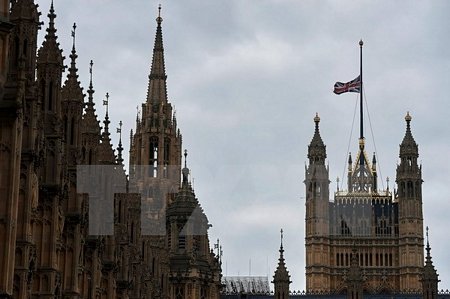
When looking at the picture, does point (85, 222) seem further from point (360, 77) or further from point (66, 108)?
point (360, 77)

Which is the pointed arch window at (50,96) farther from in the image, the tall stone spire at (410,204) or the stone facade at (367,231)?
the tall stone spire at (410,204)

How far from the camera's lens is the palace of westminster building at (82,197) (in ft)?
124

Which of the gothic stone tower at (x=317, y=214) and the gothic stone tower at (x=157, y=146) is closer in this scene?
the gothic stone tower at (x=157, y=146)

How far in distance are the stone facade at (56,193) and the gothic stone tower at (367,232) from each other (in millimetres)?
85904

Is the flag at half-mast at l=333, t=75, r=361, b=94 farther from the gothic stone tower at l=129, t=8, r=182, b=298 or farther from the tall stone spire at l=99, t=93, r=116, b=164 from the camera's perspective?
the tall stone spire at l=99, t=93, r=116, b=164

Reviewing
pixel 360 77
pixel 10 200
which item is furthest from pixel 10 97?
pixel 360 77

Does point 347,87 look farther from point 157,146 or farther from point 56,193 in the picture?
point 56,193

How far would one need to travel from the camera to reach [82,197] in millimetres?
55531

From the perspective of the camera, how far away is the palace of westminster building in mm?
37844

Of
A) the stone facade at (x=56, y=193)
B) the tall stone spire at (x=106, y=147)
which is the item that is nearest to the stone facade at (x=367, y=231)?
the stone facade at (x=56, y=193)

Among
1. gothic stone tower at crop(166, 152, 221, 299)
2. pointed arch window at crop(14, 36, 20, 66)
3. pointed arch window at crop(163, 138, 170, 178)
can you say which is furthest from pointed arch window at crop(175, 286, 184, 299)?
pointed arch window at crop(14, 36, 20, 66)

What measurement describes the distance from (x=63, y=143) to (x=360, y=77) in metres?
131

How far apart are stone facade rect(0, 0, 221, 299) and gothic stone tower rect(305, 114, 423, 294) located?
282ft

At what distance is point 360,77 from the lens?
180 metres
